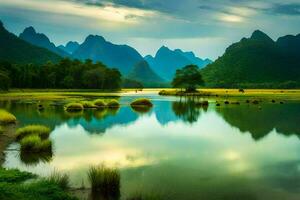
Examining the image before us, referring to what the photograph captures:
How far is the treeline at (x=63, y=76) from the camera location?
497 ft

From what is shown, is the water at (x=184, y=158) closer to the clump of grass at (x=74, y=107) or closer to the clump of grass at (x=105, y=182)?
the clump of grass at (x=105, y=182)

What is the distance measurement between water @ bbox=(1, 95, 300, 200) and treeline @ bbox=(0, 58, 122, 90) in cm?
11625

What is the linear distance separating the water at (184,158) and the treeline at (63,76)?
116 m

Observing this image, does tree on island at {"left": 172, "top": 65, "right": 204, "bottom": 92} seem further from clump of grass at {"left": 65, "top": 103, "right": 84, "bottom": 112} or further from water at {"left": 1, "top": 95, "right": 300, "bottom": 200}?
water at {"left": 1, "top": 95, "right": 300, "bottom": 200}

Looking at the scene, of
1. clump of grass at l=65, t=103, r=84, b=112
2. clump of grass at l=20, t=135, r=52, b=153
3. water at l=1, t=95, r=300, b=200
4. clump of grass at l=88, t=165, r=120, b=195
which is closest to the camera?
clump of grass at l=88, t=165, r=120, b=195

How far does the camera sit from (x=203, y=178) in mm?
19781

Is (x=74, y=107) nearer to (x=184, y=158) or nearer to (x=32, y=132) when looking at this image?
(x=32, y=132)

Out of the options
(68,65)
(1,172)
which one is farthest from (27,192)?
(68,65)

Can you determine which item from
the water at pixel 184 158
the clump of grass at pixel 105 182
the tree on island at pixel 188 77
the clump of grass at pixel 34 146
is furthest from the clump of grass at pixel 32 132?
the tree on island at pixel 188 77

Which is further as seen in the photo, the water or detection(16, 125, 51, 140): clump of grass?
detection(16, 125, 51, 140): clump of grass

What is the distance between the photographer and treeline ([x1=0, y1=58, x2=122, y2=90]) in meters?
152

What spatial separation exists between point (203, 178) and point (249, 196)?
11.3ft

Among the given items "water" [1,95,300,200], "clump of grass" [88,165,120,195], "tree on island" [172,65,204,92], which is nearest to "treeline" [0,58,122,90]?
"tree on island" [172,65,204,92]

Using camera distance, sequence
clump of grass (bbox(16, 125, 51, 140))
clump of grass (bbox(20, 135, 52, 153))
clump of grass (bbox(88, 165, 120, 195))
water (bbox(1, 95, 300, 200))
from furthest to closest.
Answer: clump of grass (bbox(16, 125, 51, 140)), clump of grass (bbox(20, 135, 52, 153)), water (bbox(1, 95, 300, 200)), clump of grass (bbox(88, 165, 120, 195))
